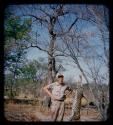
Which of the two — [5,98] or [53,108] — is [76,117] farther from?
[5,98]

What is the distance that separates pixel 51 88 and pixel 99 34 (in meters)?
0.80

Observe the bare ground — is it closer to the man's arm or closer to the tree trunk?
the tree trunk

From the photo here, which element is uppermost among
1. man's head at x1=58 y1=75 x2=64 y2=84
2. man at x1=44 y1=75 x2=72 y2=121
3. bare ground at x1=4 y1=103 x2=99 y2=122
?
man's head at x1=58 y1=75 x2=64 y2=84

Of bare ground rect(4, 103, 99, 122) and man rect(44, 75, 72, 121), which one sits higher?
man rect(44, 75, 72, 121)

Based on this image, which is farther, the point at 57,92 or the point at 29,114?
the point at 57,92

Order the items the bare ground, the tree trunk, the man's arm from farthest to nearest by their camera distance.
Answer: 1. the man's arm
2. the tree trunk
3. the bare ground

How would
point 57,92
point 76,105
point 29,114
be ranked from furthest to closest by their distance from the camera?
point 57,92, point 76,105, point 29,114

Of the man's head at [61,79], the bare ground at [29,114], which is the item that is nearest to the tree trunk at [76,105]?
the bare ground at [29,114]

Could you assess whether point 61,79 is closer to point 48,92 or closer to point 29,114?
point 48,92

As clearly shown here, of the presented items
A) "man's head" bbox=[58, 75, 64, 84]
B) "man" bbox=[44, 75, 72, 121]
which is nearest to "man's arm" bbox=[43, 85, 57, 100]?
"man" bbox=[44, 75, 72, 121]

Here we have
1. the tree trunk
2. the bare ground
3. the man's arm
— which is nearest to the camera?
the bare ground

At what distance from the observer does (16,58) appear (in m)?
2.96

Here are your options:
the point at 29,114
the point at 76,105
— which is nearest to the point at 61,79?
the point at 76,105
